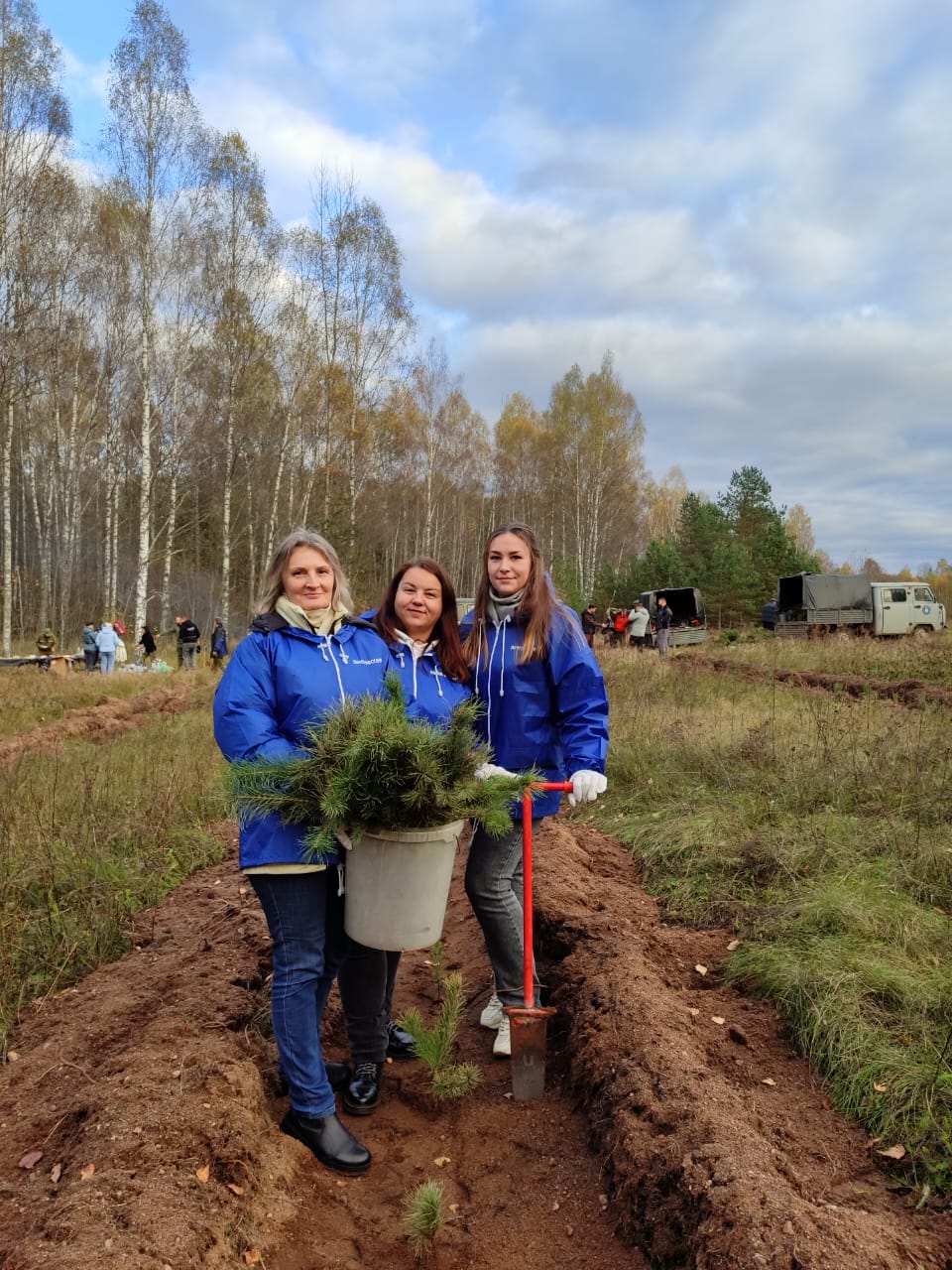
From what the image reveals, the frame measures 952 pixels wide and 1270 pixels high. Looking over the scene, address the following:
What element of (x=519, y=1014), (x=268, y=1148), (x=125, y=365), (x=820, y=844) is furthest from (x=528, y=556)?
(x=125, y=365)

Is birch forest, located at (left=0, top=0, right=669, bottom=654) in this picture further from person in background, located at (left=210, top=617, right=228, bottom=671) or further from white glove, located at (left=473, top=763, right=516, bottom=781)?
white glove, located at (left=473, top=763, right=516, bottom=781)

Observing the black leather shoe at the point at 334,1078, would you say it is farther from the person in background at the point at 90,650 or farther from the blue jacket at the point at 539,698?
the person in background at the point at 90,650

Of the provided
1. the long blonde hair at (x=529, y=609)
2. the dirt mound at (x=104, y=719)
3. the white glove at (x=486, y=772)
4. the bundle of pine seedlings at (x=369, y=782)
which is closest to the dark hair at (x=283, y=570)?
the bundle of pine seedlings at (x=369, y=782)

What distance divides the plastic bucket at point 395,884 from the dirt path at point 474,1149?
0.69m

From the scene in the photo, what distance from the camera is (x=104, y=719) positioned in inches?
420

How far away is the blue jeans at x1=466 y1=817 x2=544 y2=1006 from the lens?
9.63ft

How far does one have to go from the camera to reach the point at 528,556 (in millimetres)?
3012

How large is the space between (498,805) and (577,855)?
115 inches

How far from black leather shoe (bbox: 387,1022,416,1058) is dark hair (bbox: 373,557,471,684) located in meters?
1.51

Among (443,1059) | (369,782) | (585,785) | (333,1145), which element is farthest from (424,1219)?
(585,785)

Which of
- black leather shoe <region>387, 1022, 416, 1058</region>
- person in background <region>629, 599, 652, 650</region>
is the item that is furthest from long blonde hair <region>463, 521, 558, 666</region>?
person in background <region>629, 599, 652, 650</region>

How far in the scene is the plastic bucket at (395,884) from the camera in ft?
7.84

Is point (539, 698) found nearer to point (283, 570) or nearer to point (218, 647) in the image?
point (283, 570)

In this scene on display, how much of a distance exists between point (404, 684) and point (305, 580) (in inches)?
19.7
